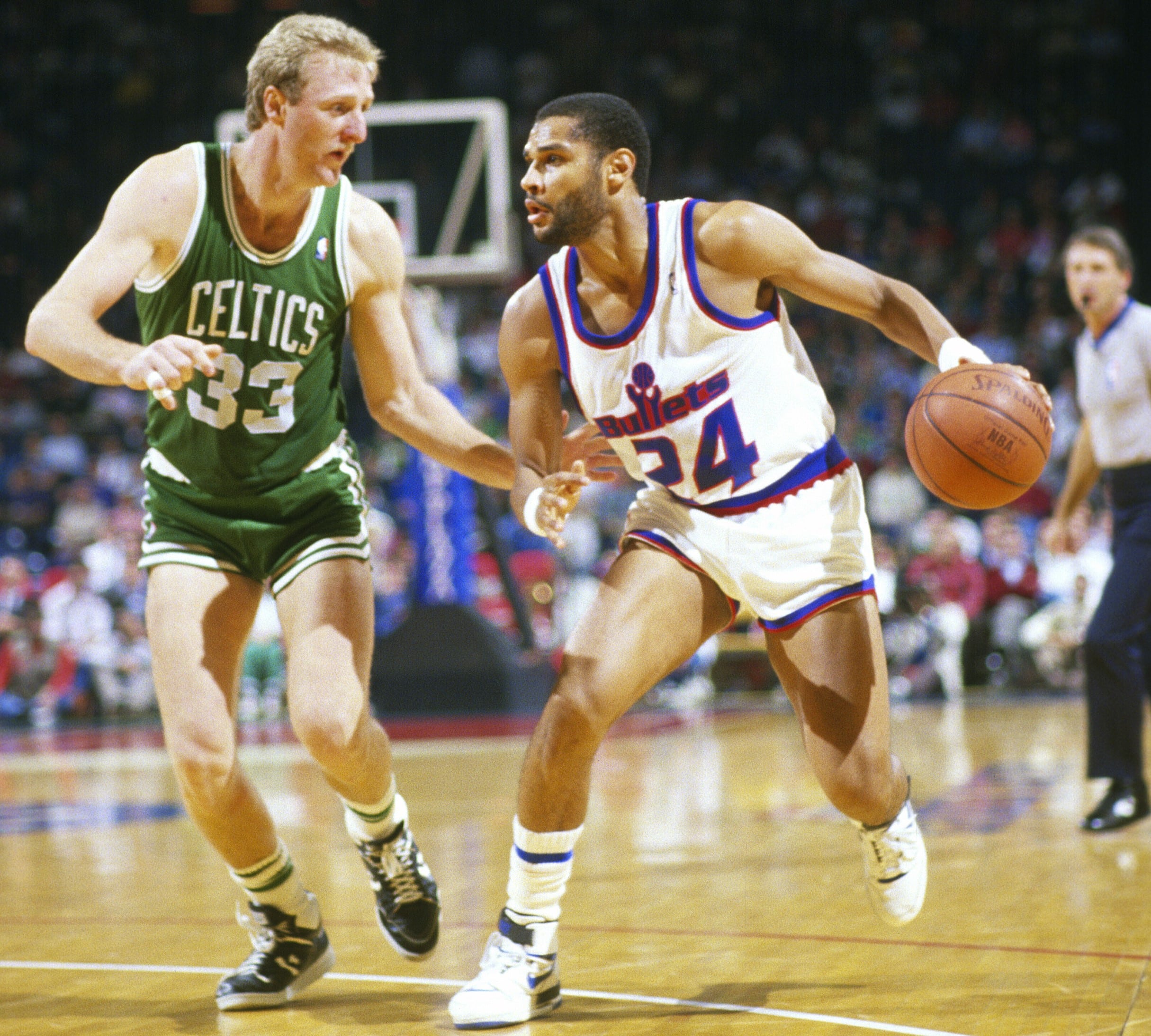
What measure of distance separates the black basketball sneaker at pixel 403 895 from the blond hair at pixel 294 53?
1662 millimetres

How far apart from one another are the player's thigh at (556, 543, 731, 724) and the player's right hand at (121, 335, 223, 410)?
3.14ft

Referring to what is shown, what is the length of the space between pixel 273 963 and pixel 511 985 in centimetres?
59

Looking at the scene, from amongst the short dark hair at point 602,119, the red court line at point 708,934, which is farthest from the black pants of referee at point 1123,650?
the short dark hair at point 602,119

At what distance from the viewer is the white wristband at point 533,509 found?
3.07 metres

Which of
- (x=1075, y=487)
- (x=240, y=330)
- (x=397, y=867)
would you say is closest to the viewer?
(x=240, y=330)

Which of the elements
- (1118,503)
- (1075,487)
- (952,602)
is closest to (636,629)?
(1118,503)

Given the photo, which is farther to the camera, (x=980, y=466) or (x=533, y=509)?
(x=980, y=466)

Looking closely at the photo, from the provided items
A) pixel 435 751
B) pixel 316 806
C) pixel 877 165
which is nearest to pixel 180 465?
pixel 316 806

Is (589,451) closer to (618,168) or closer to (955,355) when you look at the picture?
(618,168)

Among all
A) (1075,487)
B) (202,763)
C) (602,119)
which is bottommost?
(202,763)

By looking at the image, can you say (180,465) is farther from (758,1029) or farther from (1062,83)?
(1062,83)

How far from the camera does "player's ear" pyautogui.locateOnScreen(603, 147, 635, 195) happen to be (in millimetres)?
3207

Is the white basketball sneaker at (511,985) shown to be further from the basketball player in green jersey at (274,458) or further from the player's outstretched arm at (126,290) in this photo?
the player's outstretched arm at (126,290)

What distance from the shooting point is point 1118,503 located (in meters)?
5.34
